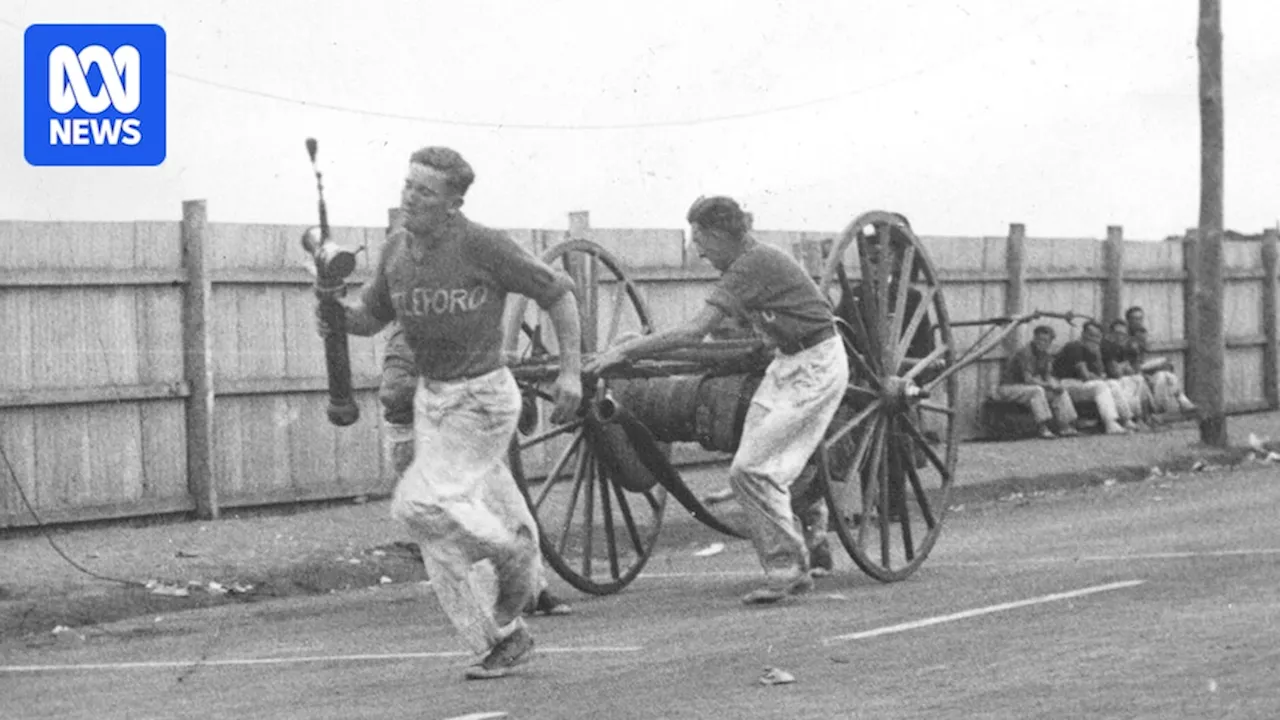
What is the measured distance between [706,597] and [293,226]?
19.4 feet

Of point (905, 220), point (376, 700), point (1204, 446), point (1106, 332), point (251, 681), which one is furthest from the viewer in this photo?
point (1106, 332)

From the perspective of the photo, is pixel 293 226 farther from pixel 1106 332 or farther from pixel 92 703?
pixel 1106 332

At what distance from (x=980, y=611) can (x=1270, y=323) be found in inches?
797

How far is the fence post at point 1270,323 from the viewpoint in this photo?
101 ft

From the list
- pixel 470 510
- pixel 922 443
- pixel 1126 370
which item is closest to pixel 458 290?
pixel 470 510

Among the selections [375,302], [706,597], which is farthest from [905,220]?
→ [375,302]

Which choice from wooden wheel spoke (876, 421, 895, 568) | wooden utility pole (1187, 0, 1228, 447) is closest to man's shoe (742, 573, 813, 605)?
wooden wheel spoke (876, 421, 895, 568)

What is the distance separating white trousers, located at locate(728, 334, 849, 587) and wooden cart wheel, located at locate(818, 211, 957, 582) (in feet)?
0.87

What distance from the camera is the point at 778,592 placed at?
12430 mm

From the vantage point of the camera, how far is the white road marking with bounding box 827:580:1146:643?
1080 centimetres

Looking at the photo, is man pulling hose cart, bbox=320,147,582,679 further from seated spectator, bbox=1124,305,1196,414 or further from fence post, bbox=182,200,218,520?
seated spectator, bbox=1124,305,1196,414

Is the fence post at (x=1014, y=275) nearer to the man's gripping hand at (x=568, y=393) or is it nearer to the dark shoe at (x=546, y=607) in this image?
the dark shoe at (x=546, y=607)

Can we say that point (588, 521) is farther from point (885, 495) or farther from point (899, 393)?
point (899, 393)

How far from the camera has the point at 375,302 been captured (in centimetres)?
1030
